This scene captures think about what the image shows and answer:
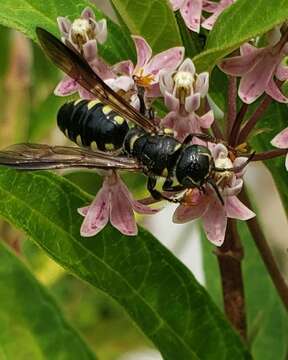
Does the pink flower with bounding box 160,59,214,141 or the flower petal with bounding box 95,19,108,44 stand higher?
the flower petal with bounding box 95,19,108,44

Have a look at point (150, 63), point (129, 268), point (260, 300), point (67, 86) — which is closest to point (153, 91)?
point (150, 63)

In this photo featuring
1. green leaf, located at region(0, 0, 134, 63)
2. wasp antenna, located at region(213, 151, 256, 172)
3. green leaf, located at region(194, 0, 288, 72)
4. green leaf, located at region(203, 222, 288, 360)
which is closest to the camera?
green leaf, located at region(194, 0, 288, 72)

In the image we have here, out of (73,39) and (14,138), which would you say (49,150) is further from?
(14,138)

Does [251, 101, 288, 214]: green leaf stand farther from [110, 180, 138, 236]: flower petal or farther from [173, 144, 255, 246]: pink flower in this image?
[110, 180, 138, 236]: flower petal

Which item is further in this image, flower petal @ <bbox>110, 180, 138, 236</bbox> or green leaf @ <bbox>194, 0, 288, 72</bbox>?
flower petal @ <bbox>110, 180, 138, 236</bbox>

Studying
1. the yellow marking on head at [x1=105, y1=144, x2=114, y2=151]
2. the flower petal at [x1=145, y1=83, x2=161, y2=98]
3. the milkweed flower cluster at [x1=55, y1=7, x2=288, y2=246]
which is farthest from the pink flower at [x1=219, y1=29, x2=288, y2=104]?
the yellow marking on head at [x1=105, y1=144, x2=114, y2=151]

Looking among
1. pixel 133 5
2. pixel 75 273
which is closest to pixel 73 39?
pixel 133 5
